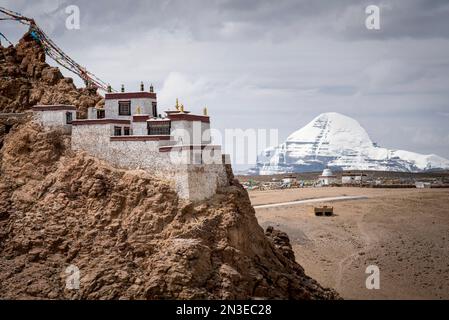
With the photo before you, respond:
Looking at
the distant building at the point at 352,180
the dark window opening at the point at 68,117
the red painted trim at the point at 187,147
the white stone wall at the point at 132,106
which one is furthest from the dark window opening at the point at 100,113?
the distant building at the point at 352,180

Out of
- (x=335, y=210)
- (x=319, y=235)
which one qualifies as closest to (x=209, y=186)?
(x=319, y=235)

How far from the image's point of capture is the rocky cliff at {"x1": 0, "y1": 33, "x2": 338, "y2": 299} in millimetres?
42094

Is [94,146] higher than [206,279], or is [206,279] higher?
[94,146]

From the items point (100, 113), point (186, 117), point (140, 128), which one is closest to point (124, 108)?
point (100, 113)

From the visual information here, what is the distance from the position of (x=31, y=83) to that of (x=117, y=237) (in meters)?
17.2

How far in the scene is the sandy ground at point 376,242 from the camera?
61.4 meters

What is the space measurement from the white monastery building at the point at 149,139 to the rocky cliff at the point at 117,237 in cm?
83

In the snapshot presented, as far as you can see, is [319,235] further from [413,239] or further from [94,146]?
[94,146]

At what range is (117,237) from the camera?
44.2 metres

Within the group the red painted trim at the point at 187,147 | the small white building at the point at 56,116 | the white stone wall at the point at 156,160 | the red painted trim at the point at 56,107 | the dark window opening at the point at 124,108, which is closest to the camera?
the white stone wall at the point at 156,160

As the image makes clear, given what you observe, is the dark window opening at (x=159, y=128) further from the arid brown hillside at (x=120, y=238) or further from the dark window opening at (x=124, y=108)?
the arid brown hillside at (x=120, y=238)

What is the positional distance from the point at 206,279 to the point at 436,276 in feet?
93.7

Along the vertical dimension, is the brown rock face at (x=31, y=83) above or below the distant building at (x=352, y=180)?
above
